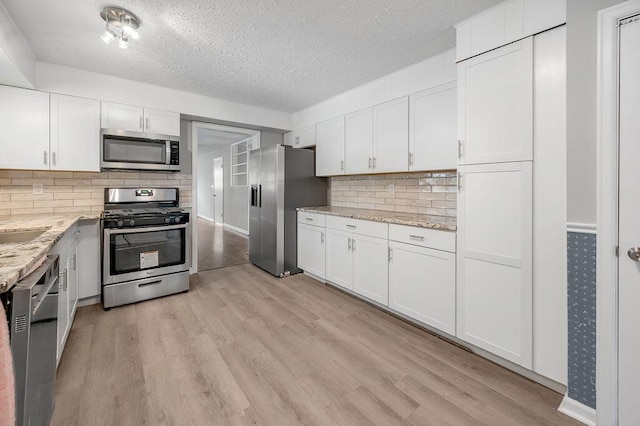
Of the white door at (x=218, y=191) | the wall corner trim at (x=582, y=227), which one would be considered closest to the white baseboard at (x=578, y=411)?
the wall corner trim at (x=582, y=227)

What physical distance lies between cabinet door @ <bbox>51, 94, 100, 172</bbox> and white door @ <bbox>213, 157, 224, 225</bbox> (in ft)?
16.5

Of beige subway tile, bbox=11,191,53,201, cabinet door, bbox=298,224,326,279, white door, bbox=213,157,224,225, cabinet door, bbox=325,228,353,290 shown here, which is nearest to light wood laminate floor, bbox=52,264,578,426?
cabinet door, bbox=325,228,353,290

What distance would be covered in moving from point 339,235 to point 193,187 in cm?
210

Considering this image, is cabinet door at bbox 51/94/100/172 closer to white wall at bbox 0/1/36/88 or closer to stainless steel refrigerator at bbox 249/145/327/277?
white wall at bbox 0/1/36/88

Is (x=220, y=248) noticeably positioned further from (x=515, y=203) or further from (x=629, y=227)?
(x=629, y=227)

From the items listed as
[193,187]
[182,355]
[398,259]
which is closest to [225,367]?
[182,355]

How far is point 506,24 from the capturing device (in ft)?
6.09

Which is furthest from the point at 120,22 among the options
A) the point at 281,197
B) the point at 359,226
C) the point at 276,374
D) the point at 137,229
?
the point at 276,374

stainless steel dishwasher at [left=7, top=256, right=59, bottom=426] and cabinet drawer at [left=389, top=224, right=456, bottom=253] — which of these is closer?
stainless steel dishwasher at [left=7, top=256, right=59, bottom=426]

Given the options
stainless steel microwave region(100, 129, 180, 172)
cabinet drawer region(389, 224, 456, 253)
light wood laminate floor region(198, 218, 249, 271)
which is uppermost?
stainless steel microwave region(100, 129, 180, 172)

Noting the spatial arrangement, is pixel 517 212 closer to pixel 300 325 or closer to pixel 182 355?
pixel 300 325

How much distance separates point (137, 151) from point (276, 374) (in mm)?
2747

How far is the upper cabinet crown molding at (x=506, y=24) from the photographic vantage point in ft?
5.48

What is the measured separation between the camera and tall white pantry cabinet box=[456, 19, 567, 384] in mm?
1674
